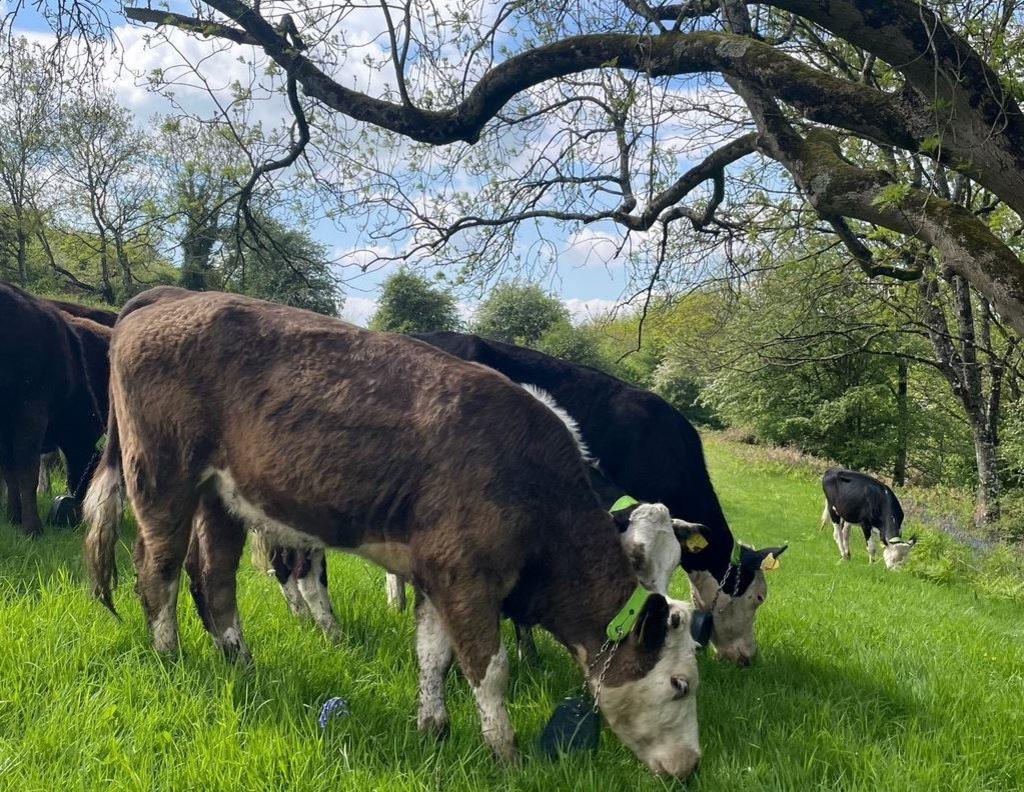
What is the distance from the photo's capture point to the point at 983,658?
6426mm

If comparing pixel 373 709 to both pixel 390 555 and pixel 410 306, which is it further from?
pixel 410 306

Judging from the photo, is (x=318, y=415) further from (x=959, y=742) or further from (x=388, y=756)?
(x=959, y=742)

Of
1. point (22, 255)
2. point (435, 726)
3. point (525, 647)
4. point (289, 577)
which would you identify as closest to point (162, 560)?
point (289, 577)

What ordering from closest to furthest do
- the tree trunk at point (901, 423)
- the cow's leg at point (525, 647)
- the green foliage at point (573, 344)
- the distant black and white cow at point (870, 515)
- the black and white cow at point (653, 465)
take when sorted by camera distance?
the cow's leg at point (525, 647), the black and white cow at point (653, 465), the distant black and white cow at point (870, 515), the tree trunk at point (901, 423), the green foliage at point (573, 344)

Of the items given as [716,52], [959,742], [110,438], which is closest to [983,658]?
[959,742]

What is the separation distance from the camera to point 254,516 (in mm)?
4270

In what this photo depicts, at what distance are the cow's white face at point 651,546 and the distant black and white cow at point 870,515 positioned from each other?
10.7 m

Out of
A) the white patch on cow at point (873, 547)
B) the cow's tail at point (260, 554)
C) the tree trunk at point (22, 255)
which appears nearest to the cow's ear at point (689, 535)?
the cow's tail at point (260, 554)

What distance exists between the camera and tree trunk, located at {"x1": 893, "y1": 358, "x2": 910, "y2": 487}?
28.9m

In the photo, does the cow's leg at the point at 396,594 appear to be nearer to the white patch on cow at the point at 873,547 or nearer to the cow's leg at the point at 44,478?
the cow's leg at the point at 44,478

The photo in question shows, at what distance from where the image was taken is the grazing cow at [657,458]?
6.00 m

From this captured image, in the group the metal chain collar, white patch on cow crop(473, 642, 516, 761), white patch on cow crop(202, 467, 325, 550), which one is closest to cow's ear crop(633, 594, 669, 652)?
the metal chain collar

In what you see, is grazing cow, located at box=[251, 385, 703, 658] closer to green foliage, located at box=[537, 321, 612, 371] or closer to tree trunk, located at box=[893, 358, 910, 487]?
tree trunk, located at box=[893, 358, 910, 487]

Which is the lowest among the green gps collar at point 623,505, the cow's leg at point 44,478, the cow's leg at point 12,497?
the cow's leg at point 44,478
